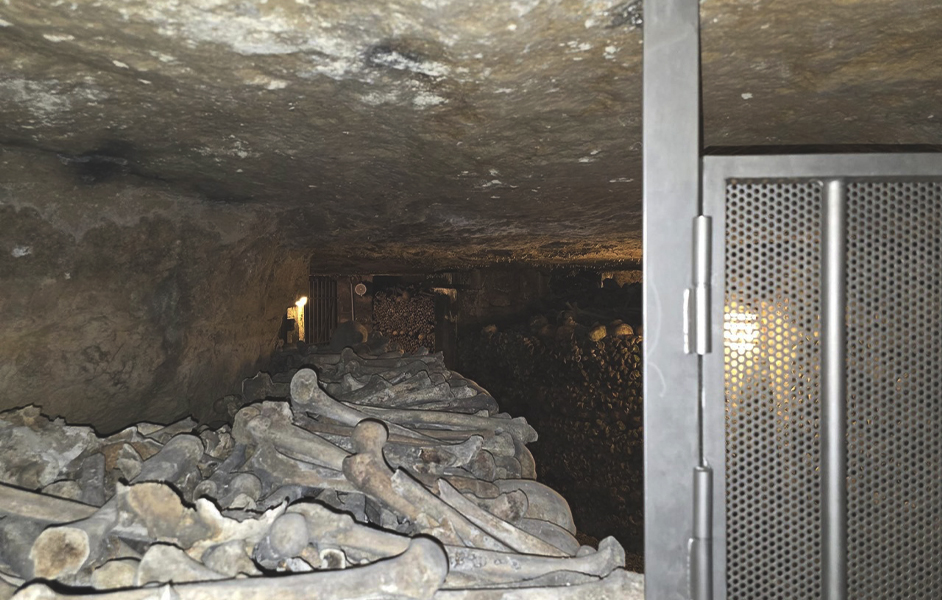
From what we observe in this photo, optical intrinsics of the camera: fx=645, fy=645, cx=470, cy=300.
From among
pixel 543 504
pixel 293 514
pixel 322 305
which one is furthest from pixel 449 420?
pixel 322 305

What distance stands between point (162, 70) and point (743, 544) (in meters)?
1.53

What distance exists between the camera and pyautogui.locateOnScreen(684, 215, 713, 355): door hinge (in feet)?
3.44

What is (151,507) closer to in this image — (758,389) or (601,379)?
(758,389)

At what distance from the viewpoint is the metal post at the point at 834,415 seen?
1094 mm

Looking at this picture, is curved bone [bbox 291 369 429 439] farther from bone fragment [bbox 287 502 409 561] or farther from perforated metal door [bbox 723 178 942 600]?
perforated metal door [bbox 723 178 942 600]

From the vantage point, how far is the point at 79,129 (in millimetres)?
1860

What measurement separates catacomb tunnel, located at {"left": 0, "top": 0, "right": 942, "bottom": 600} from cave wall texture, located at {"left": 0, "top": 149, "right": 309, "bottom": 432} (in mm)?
10

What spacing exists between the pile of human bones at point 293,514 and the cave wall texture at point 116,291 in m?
0.27

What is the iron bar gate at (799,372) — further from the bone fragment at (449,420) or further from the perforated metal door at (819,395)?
the bone fragment at (449,420)

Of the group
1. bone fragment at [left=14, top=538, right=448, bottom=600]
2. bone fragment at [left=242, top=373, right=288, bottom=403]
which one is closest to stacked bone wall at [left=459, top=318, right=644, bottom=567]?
bone fragment at [left=242, top=373, right=288, bottom=403]

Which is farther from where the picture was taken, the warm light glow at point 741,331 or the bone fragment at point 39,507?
the bone fragment at point 39,507

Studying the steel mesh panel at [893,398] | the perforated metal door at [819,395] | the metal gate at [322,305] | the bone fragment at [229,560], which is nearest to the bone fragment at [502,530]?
the bone fragment at [229,560]

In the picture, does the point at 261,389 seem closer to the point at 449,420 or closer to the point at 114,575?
the point at 449,420

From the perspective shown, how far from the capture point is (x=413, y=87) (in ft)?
5.21
